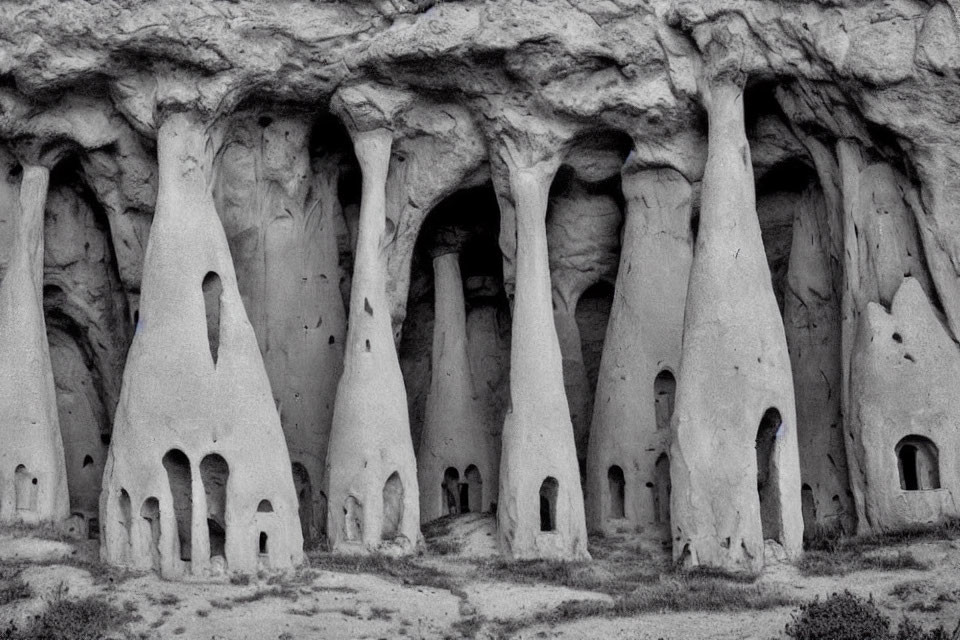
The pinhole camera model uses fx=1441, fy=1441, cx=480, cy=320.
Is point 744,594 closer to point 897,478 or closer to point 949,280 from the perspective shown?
point 897,478

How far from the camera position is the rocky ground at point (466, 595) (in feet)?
73.9

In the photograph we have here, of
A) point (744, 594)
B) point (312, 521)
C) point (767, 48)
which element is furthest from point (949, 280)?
point (312, 521)

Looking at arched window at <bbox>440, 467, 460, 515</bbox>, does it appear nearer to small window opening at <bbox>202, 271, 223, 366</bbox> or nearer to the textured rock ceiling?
the textured rock ceiling

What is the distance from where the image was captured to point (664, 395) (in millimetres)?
30719

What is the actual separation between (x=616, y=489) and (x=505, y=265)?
5.50 meters

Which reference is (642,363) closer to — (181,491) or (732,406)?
(732,406)

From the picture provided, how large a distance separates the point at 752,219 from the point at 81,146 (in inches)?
549

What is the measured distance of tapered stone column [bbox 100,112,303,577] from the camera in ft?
85.5

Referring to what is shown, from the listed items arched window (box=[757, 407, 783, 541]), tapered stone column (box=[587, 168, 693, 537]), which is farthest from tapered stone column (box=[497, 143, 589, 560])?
arched window (box=[757, 407, 783, 541])

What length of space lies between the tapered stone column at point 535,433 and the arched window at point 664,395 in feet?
8.03

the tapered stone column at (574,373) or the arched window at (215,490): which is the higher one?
the tapered stone column at (574,373)

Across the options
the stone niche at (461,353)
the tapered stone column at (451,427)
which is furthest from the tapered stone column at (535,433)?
the tapered stone column at (451,427)

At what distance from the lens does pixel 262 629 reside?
2262 centimetres

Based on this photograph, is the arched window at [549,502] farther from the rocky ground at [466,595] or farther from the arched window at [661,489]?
the arched window at [661,489]
